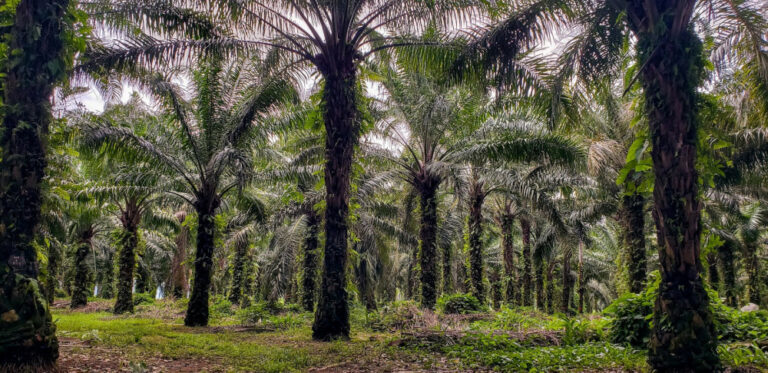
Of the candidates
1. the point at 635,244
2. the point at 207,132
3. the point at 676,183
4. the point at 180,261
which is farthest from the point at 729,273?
the point at 180,261

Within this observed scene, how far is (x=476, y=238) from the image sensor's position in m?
16.5

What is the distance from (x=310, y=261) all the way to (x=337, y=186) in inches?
342

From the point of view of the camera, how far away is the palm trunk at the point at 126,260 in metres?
16.6

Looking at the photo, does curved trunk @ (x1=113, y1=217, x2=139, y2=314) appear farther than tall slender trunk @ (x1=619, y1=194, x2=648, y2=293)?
Yes

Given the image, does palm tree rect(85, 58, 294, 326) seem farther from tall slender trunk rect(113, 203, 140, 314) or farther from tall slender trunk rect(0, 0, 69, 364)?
tall slender trunk rect(0, 0, 69, 364)

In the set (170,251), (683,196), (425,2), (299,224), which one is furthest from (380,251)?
(170,251)

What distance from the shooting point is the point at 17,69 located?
4.81 meters

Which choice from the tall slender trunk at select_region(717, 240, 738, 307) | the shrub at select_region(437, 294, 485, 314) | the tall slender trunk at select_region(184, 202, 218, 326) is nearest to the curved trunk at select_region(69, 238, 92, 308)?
the tall slender trunk at select_region(184, 202, 218, 326)

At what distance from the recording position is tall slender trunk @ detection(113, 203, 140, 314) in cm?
1659

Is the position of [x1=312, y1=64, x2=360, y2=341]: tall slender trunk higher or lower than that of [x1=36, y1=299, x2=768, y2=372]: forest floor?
higher

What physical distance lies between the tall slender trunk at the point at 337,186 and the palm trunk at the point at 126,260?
11.6m

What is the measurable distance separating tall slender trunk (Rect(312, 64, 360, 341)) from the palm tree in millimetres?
2597

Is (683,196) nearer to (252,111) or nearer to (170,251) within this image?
(252,111)

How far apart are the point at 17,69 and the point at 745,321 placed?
1077 centimetres
